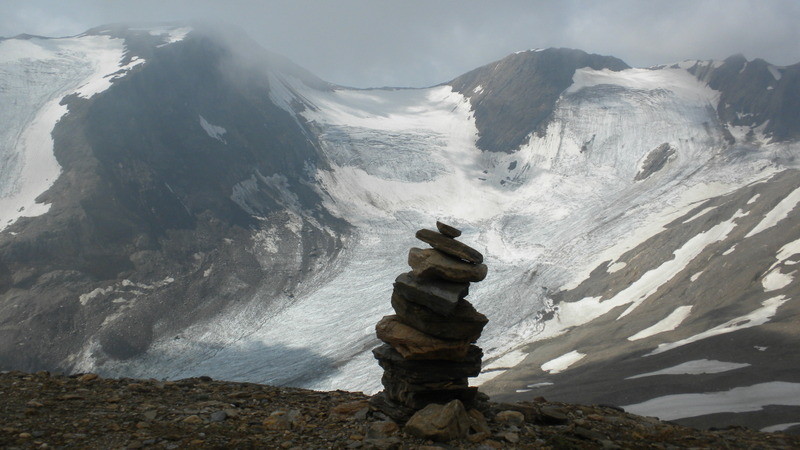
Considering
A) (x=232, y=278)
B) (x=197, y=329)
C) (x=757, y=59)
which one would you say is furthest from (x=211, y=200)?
(x=757, y=59)

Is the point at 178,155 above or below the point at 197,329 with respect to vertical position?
above

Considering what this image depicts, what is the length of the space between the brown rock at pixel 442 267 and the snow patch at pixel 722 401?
45.2 feet

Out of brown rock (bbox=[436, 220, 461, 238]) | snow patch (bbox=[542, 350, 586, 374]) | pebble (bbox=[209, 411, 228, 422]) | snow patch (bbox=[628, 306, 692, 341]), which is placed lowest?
snow patch (bbox=[542, 350, 586, 374])

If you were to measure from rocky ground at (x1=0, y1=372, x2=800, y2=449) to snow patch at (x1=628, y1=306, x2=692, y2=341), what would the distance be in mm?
28629

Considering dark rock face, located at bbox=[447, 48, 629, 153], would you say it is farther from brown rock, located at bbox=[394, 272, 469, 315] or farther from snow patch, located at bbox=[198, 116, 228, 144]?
brown rock, located at bbox=[394, 272, 469, 315]

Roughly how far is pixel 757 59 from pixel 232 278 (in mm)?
112627

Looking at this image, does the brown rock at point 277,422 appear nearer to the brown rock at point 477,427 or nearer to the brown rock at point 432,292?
the brown rock at point 477,427

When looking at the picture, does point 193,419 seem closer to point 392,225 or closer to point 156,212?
point 156,212

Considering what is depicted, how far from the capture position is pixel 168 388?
46.2 ft

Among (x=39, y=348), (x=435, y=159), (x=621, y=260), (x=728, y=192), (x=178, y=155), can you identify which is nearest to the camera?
(x=39, y=348)

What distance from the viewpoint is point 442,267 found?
14.1 m

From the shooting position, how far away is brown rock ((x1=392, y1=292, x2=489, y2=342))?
45.6 ft

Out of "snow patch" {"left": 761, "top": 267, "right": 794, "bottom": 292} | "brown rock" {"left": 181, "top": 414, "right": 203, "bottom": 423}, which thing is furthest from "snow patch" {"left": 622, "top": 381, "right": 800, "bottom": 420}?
"brown rock" {"left": 181, "top": 414, "right": 203, "bottom": 423}

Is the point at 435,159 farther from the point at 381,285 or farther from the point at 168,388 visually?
the point at 168,388
